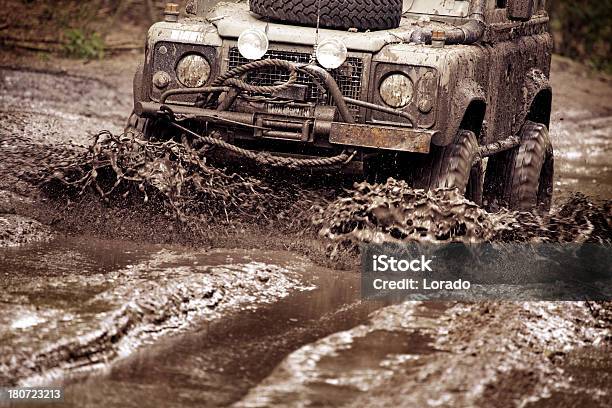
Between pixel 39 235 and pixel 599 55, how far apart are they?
13.0 meters

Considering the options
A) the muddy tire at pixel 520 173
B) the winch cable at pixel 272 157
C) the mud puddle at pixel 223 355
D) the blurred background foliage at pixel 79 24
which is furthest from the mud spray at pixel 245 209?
the blurred background foliage at pixel 79 24

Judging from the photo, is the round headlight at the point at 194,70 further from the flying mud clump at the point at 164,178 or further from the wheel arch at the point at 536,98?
the wheel arch at the point at 536,98

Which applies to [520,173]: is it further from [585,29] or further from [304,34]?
[585,29]

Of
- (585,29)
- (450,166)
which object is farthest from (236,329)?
(585,29)

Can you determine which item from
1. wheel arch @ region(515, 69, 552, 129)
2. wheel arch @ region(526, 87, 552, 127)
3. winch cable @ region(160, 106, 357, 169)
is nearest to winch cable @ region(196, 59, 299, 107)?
winch cable @ region(160, 106, 357, 169)

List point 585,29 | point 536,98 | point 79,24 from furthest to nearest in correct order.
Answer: point 585,29 < point 79,24 < point 536,98

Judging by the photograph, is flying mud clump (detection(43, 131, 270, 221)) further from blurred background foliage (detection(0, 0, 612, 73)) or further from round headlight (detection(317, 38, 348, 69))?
blurred background foliage (detection(0, 0, 612, 73))

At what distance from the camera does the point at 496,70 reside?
766cm

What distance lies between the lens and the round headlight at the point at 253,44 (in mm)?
6637

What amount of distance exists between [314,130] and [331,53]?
0.43m

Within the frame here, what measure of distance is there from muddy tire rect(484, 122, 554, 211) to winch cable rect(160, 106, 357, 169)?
221 centimetres

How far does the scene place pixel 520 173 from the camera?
336 inches

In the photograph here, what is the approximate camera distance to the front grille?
673cm

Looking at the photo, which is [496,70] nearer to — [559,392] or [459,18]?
[459,18]
